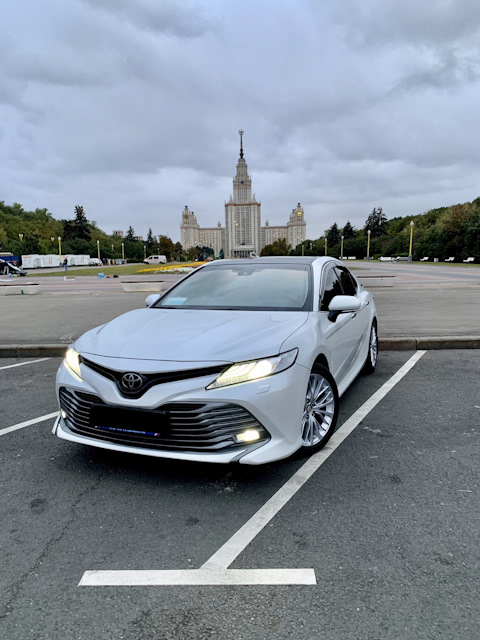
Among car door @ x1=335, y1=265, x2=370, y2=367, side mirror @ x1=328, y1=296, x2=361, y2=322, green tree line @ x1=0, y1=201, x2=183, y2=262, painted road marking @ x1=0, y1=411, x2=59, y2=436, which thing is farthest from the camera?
green tree line @ x1=0, y1=201, x2=183, y2=262

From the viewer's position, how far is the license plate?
9.09 feet

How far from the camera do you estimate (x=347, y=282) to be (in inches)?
208

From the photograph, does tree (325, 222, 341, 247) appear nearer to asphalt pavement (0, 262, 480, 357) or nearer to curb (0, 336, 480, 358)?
asphalt pavement (0, 262, 480, 357)

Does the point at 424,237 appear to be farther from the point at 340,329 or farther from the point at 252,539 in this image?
the point at 252,539

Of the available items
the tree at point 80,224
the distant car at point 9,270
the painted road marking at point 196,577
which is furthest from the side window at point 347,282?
the tree at point 80,224

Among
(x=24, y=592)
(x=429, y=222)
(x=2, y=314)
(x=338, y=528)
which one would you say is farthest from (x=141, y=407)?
(x=429, y=222)

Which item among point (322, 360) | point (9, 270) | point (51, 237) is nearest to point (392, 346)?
point (322, 360)

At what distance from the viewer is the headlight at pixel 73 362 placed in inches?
124

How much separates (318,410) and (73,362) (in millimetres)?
1893

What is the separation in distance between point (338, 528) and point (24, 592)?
164 centimetres

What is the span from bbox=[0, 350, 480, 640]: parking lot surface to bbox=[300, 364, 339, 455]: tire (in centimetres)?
15

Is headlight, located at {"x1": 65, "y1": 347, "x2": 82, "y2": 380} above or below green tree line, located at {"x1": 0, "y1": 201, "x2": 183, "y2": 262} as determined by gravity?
below

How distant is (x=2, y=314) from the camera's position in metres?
12.0

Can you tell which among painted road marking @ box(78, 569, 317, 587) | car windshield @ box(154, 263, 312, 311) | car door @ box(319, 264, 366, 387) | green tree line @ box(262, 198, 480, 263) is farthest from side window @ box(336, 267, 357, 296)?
green tree line @ box(262, 198, 480, 263)
